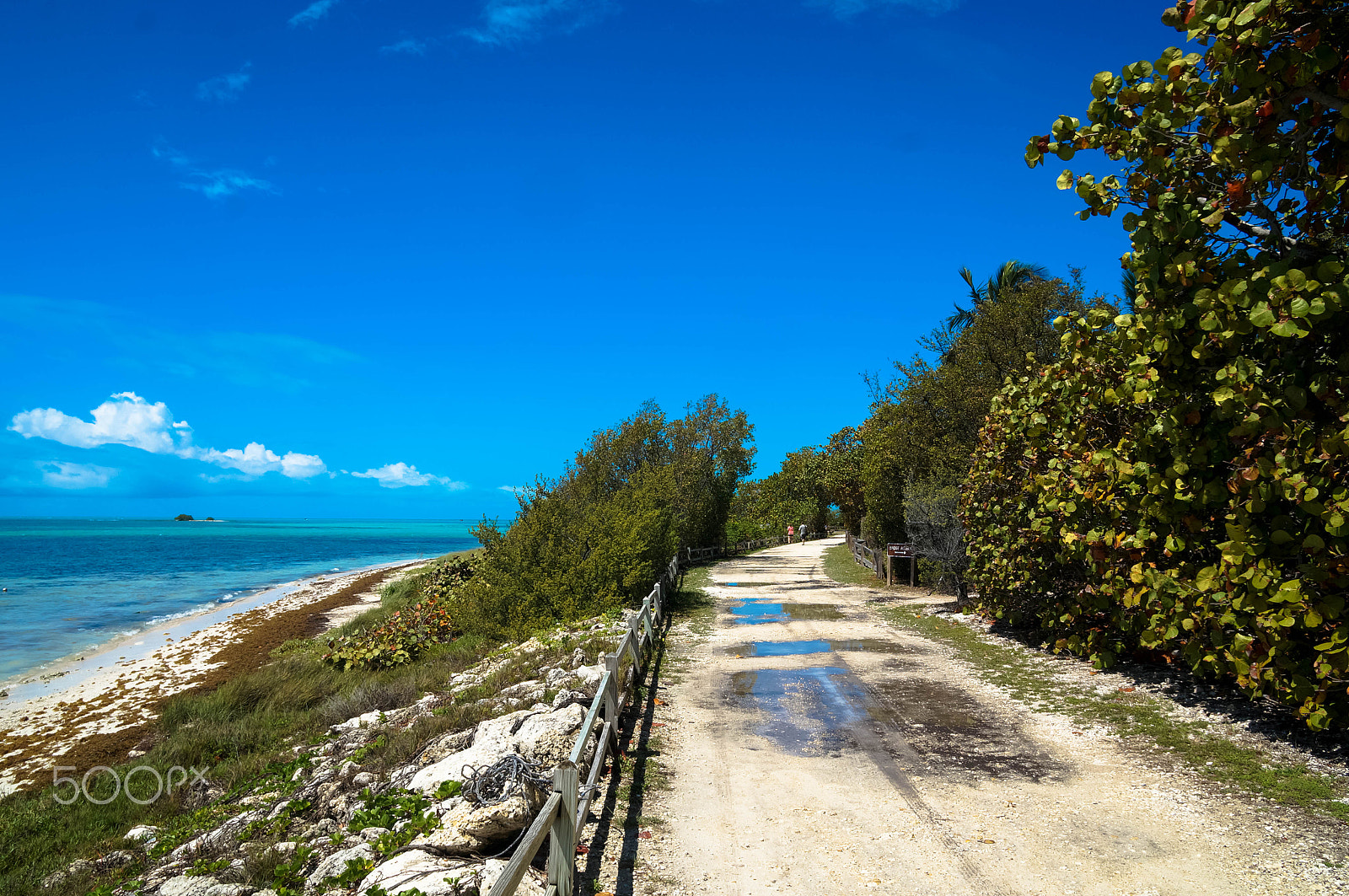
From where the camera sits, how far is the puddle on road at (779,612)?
19.3 m

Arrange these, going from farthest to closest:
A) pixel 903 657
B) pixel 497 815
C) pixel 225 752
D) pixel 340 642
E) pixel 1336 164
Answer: pixel 340 642
pixel 903 657
pixel 225 752
pixel 497 815
pixel 1336 164

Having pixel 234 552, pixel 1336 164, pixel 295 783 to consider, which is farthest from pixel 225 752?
pixel 234 552

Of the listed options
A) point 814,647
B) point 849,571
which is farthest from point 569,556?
point 849,571

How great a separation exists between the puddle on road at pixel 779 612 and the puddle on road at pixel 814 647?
3091mm

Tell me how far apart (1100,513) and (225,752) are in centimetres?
1440

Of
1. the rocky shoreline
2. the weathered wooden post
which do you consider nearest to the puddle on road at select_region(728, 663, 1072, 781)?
the weathered wooden post

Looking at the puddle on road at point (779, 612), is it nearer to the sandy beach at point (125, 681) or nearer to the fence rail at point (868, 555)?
the fence rail at point (868, 555)

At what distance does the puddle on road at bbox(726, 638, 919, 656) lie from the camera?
575 inches

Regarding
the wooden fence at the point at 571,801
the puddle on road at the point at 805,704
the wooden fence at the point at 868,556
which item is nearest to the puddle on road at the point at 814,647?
the puddle on road at the point at 805,704

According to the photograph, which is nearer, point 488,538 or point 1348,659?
point 1348,659

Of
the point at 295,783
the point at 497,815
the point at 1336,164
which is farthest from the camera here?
the point at 295,783

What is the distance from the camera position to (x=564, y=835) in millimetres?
5039

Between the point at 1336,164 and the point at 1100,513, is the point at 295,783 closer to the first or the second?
the point at 1100,513

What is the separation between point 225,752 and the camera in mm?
12656
